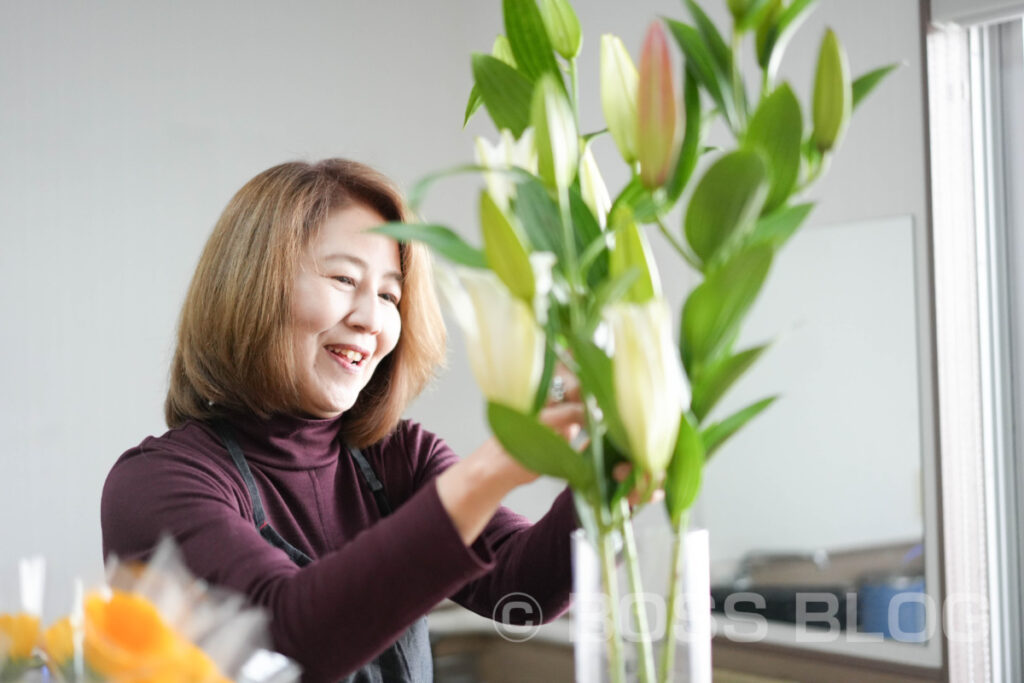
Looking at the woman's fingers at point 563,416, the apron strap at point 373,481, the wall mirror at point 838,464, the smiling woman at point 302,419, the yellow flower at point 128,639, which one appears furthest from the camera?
the wall mirror at point 838,464

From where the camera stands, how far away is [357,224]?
4.38 feet

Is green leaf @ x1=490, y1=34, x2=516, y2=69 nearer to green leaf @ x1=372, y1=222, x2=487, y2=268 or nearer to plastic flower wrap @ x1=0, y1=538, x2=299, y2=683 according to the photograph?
green leaf @ x1=372, y1=222, x2=487, y2=268

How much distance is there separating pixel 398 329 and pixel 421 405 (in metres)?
2.35

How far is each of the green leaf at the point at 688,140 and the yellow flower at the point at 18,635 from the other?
43 cm

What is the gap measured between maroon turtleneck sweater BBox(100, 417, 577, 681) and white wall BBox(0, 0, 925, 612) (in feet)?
5.39

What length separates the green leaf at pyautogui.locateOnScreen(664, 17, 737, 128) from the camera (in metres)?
0.66

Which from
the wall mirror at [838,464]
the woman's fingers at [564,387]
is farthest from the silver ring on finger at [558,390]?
the wall mirror at [838,464]

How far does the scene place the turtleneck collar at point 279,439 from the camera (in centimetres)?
136

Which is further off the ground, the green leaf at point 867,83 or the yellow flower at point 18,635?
the green leaf at point 867,83

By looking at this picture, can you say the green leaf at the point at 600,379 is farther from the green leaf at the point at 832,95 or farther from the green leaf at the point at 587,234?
the green leaf at the point at 832,95

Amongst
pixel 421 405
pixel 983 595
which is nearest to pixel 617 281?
pixel 983 595

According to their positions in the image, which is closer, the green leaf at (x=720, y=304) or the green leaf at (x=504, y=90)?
the green leaf at (x=720, y=304)

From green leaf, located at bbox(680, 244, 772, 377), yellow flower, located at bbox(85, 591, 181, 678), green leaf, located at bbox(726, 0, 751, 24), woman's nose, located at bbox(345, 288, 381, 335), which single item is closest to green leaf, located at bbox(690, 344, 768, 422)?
green leaf, located at bbox(680, 244, 772, 377)

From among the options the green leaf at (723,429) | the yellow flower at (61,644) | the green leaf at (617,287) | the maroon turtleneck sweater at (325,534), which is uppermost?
the green leaf at (617,287)
